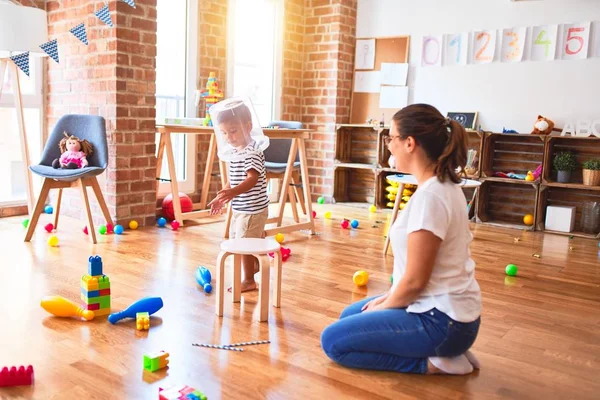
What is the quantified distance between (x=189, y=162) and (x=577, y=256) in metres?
3.06

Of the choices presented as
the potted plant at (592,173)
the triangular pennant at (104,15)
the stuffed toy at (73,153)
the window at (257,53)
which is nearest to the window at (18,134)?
the stuffed toy at (73,153)

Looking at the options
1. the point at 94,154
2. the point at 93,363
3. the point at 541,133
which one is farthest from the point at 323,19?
the point at 93,363

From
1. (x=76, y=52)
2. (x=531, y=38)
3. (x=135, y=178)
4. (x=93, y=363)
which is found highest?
(x=531, y=38)

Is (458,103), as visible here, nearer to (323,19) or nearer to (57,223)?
(323,19)

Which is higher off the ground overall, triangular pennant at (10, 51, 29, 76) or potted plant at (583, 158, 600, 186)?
triangular pennant at (10, 51, 29, 76)

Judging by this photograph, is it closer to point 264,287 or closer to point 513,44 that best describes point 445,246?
point 264,287

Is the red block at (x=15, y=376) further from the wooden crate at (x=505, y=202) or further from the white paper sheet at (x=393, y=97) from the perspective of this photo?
the white paper sheet at (x=393, y=97)

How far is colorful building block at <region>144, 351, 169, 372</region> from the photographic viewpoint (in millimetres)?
1900

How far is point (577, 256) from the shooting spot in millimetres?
3949

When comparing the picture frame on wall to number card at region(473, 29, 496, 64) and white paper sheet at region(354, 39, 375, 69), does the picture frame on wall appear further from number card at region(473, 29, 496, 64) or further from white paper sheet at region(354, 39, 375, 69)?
white paper sheet at region(354, 39, 375, 69)

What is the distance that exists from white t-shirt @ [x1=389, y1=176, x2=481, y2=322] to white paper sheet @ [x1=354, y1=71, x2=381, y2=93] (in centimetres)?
420

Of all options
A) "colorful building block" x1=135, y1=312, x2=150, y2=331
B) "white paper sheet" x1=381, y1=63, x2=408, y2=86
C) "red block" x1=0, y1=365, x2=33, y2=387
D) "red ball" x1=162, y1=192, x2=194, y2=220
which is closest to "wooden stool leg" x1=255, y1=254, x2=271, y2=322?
"colorful building block" x1=135, y1=312, x2=150, y2=331

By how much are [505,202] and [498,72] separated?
1.14 m

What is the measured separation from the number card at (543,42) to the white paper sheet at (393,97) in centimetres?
118
